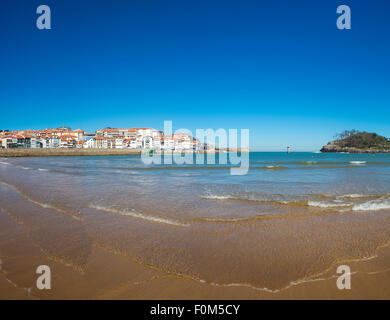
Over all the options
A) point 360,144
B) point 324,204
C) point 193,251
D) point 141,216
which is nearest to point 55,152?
point 141,216

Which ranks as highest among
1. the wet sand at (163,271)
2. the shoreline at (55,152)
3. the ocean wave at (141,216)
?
the shoreline at (55,152)

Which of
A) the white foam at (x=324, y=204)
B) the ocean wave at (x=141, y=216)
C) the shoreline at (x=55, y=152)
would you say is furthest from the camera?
the shoreline at (x=55, y=152)

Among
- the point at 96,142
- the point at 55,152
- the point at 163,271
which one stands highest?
the point at 96,142

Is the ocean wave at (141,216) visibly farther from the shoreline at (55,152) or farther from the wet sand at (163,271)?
the shoreline at (55,152)

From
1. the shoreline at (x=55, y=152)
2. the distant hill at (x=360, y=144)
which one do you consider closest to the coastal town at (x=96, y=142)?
the shoreline at (x=55, y=152)

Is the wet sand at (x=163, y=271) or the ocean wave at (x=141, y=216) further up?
the ocean wave at (x=141, y=216)

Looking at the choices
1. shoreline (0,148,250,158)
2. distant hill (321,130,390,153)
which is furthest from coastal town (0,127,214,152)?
distant hill (321,130,390,153)

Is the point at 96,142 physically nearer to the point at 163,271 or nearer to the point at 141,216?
the point at 141,216

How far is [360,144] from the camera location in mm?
123875

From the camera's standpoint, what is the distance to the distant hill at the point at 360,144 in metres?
118

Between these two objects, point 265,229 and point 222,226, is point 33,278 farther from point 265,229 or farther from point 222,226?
point 265,229

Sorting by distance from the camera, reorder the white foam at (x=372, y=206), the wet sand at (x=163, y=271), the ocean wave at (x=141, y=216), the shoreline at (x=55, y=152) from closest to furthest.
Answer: the wet sand at (x=163, y=271), the ocean wave at (x=141, y=216), the white foam at (x=372, y=206), the shoreline at (x=55, y=152)

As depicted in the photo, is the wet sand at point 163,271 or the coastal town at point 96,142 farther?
the coastal town at point 96,142

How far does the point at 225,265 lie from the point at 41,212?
4.72m
